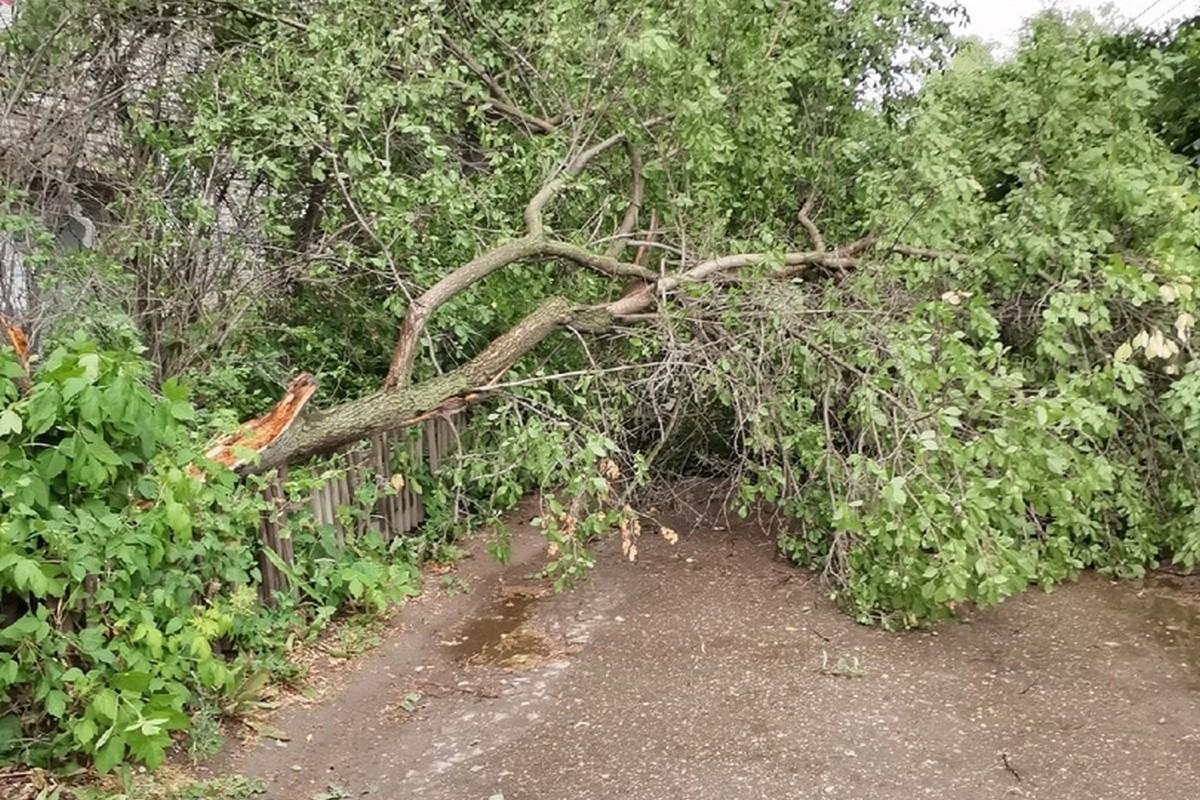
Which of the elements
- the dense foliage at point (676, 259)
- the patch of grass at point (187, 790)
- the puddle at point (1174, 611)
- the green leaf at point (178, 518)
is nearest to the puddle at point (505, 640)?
the dense foliage at point (676, 259)

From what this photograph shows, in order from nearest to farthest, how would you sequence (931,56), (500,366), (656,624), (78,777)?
(78,777)
(656,624)
(500,366)
(931,56)

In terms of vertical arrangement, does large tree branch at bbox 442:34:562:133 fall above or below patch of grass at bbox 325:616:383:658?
above

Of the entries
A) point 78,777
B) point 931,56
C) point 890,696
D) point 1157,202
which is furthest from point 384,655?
point 931,56

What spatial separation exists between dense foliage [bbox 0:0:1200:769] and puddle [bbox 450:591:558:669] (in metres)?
0.35

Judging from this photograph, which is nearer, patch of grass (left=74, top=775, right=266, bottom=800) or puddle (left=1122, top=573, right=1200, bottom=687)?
patch of grass (left=74, top=775, right=266, bottom=800)

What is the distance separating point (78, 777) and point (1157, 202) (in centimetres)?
584

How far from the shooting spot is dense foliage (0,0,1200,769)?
4652mm

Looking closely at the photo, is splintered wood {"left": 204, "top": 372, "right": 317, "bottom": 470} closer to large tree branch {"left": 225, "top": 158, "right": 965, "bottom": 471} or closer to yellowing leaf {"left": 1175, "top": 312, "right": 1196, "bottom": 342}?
large tree branch {"left": 225, "top": 158, "right": 965, "bottom": 471}

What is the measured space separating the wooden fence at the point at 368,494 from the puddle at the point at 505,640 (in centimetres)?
92

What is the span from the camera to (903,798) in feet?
10.8

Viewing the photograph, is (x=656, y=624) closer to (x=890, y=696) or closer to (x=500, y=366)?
(x=890, y=696)

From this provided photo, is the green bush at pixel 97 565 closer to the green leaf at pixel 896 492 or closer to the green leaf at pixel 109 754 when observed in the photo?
the green leaf at pixel 109 754

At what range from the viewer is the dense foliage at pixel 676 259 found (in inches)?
183

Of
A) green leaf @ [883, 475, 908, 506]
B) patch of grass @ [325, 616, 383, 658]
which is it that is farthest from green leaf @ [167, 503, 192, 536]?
green leaf @ [883, 475, 908, 506]
